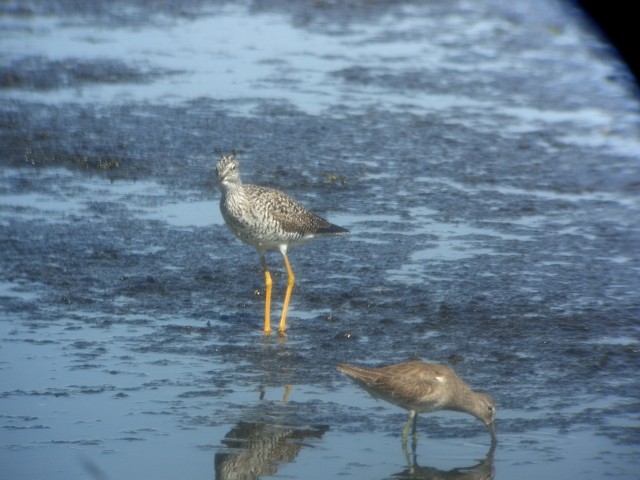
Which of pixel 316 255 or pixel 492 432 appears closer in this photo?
pixel 492 432

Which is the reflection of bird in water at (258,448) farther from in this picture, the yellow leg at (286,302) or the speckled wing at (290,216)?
the speckled wing at (290,216)

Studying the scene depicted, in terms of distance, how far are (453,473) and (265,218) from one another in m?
2.91

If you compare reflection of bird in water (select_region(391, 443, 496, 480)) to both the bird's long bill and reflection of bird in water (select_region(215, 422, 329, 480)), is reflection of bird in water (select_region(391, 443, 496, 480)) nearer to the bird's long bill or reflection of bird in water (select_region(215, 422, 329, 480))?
the bird's long bill

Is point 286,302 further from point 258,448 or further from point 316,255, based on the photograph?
point 258,448

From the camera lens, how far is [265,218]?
7805 millimetres

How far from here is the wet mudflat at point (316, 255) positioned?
18.9 ft

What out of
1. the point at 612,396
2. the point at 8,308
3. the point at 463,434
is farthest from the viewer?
the point at 8,308

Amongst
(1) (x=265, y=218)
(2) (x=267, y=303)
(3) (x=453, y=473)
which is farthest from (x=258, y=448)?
(1) (x=265, y=218)

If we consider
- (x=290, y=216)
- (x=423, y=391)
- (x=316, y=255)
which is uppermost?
(x=290, y=216)

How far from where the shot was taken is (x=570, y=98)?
14281mm

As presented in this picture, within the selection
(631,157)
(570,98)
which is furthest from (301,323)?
(570,98)

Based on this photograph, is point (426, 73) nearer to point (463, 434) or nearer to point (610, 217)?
point (610, 217)

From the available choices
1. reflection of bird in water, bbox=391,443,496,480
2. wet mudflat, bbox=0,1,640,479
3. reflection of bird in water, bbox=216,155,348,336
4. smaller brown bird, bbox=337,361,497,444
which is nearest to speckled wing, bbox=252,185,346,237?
reflection of bird in water, bbox=216,155,348,336

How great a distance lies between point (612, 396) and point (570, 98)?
27.9 feet
